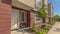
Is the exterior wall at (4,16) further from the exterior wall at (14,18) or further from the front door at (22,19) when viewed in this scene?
the front door at (22,19)

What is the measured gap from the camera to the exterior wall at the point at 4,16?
6.97 metres

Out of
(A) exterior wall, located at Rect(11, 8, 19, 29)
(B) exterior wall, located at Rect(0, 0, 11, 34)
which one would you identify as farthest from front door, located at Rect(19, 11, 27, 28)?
(B) exterior wall, located at Rect(0, 0, 11, 34)

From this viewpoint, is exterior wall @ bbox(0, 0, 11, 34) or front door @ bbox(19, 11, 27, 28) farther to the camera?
front door @ bbox(19, 11, 27, 28)

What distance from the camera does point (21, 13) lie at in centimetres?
1689

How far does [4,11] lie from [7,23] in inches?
29.2

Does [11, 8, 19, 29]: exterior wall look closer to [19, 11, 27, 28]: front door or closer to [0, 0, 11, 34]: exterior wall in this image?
[19, 11, 27, 28]: front door

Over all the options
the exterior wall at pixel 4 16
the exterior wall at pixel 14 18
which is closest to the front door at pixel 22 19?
the exterior wall at pixel 14 18

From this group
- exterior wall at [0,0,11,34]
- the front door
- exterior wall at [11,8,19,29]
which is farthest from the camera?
the front door

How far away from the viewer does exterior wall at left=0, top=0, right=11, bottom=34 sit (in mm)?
6973

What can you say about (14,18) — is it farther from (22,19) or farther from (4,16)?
(4,16)

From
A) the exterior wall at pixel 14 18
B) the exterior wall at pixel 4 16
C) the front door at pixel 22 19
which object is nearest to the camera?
the exterior wall at pixel 4 16

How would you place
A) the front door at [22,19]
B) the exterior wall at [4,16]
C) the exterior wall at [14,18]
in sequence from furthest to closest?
the front door at [22,19], the exterior wall at [14,18], the exterior wall at [4,16]

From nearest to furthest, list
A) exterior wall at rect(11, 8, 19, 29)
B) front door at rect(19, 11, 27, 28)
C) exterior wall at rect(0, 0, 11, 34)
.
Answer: exterior wall at rect(0, 0, 11, 34), exterior wall at rect(11, 8, 19, 29), front door at rect(19, 11, 27, 28)

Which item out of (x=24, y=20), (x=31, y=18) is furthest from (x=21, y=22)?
(x=31, y=18)
